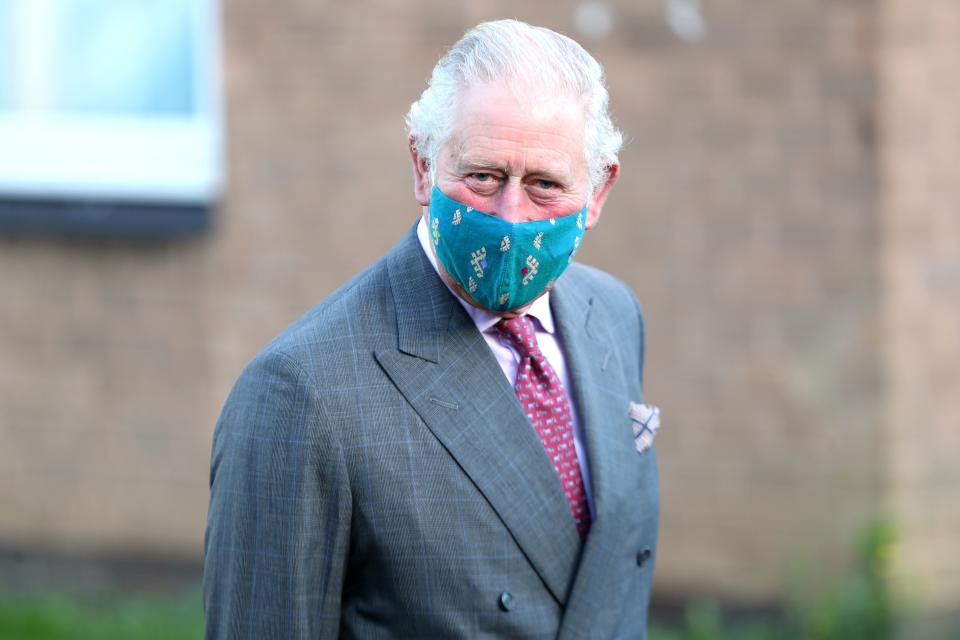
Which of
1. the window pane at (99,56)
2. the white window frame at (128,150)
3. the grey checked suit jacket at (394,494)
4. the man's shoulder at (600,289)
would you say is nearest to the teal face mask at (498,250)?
the grey checked suit jacket at (394,494)

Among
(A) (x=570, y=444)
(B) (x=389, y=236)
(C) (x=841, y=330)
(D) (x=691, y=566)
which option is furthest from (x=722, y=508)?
(A) (x=570, y=444)

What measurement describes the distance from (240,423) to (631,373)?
34.6 inches

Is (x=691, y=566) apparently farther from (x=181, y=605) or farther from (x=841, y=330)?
(x=181, y=605)

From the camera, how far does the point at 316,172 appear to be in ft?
19.5

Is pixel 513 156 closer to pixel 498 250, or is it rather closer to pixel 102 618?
pixel 498 250

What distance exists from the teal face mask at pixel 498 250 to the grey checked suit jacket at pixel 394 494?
113 mm

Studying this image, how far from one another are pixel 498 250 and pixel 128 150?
14.6 ft

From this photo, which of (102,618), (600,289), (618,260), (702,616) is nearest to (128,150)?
(102,618)

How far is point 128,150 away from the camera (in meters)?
6.37

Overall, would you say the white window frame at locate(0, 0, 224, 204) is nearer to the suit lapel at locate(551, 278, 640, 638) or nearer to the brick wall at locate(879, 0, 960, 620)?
the brick wall at locate(879, 0, 960, 620)

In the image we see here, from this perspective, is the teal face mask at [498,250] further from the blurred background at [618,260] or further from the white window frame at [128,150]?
the white window frame at [128,150]

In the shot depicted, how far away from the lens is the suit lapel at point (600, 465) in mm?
2420

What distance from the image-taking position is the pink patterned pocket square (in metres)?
2.67

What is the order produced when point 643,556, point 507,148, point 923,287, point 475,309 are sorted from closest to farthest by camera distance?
point 507,148 < point 475,309 < point 643,556 < point 923,287
